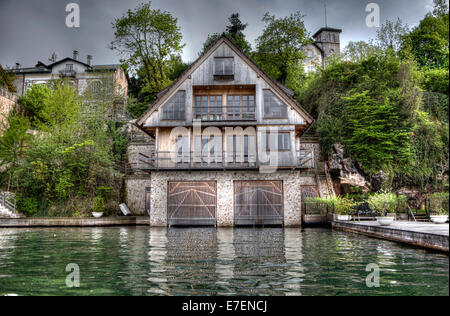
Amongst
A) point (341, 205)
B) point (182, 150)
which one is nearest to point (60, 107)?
point (182, 150)

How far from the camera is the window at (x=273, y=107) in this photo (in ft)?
63.9

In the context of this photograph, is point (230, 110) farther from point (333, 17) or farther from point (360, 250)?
point (333, 17)

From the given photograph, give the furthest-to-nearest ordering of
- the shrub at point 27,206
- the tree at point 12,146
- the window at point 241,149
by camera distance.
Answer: the tree at point 12,146, the shrub at point 27,206, the window at point 241,149

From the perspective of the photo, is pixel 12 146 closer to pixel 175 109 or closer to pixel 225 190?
pixel 175 109

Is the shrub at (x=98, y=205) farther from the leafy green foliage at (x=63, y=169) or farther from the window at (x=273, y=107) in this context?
the window at (x=273, y=107)

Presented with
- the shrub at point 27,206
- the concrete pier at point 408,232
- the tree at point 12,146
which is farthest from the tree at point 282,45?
the shrub at point 27,206

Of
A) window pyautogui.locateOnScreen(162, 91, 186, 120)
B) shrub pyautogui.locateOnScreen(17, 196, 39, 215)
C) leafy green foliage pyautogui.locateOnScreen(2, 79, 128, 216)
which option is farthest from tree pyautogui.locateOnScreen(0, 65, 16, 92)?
window pyautogui.locateOnScreen(162, 91, 186, 120)

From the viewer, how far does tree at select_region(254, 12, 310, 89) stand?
33.2m

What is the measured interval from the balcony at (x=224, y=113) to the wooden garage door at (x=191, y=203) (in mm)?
4220

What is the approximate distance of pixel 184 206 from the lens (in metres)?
18.9

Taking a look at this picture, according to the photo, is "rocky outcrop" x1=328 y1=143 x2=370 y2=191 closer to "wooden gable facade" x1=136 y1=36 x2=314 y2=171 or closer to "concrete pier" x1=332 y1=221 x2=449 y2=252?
"wooden gable facade" x1=136 y1=36 x2=314 y2=171

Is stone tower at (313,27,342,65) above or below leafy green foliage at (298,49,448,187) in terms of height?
above

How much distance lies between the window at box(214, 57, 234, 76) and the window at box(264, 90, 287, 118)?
2.92 m
